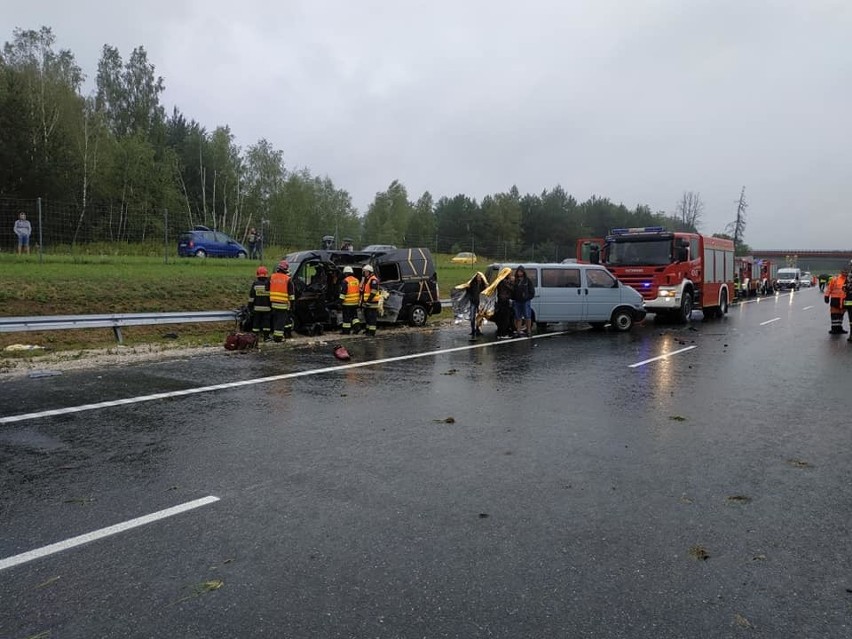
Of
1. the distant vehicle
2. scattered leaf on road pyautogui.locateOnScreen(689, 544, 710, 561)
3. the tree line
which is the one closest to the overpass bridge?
the tree line

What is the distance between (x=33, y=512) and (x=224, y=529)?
1387 mm

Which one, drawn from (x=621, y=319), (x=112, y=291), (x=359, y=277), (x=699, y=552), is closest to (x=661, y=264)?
(x=621, y=319)

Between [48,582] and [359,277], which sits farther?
[359,277]

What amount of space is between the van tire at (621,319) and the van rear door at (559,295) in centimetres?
99

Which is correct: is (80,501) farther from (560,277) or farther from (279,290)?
(560,277)

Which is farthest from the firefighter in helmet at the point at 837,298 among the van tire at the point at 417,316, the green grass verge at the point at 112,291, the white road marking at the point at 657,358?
the green grass verge at the point at 112,291

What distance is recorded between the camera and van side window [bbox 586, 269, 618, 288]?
1612 centimetres

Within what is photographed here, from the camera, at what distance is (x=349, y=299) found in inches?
556

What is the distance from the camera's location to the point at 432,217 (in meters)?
82.8

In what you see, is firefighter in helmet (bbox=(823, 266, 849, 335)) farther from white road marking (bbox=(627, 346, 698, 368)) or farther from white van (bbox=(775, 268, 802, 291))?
white van (bbox=(775, 268, 802, 291))

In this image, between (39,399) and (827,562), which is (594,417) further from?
(39,399)

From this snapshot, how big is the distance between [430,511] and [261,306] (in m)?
9.61

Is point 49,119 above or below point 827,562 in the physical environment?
above

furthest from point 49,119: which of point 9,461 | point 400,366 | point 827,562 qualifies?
point 827,562
